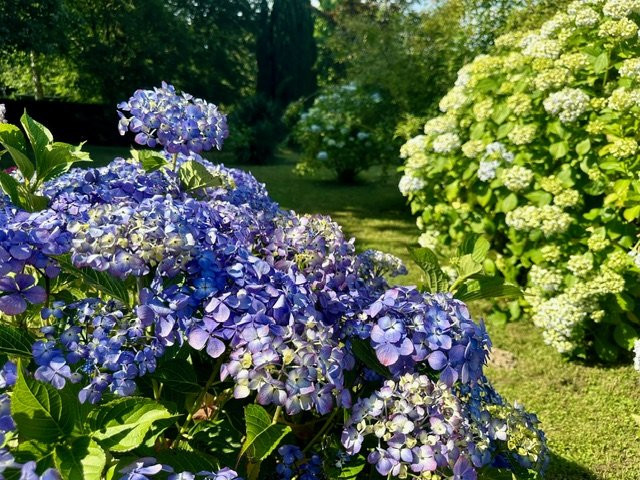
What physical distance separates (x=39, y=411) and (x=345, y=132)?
30.8 ft

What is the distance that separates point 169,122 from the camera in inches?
60.7

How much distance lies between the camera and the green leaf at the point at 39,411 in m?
0.87

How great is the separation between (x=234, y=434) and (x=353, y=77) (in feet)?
30.4

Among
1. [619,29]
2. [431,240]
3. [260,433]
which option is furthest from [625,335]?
[260,433]

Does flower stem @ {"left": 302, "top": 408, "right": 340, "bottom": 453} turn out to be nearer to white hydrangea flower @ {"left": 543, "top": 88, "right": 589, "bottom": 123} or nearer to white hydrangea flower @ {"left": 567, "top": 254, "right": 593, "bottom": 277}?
white hydrangea flower @ {"left": 567, "top": 254, "right": 593, "bottom": 277}

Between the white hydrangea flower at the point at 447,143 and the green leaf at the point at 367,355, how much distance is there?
3.62 metres

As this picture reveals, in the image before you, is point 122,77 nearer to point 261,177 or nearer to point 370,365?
point 261,177

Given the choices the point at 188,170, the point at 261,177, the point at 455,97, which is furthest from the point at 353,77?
the point at 188,170

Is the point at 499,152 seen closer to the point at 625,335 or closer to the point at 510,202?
the point at 510,202

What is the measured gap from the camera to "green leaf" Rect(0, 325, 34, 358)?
3.40 feet

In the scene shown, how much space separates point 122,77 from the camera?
18047 millimetres

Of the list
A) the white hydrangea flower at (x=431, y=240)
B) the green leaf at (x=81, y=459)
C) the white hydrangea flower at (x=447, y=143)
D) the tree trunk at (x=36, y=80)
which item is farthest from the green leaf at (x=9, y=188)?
the tree trunk at (x=36, y=80)

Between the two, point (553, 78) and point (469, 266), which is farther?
point (553, 78)

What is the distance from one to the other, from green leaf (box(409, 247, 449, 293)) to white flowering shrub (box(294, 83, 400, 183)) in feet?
24.9
